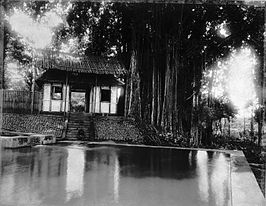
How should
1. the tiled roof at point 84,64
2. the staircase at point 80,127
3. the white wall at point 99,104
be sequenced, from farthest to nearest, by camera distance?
the white wall at point 99,104 < the tiled roof at point 84,64 < the staircase at point 80,127

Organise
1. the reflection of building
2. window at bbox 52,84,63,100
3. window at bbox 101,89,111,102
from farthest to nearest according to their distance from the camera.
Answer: window at bbox 101,89,111,102 → window at bbox 52,84,63,100 → the reflection of building

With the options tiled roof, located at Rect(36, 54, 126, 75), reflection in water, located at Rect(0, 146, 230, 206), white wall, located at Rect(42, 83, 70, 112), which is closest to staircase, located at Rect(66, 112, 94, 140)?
white wall, located at Rect(42, 83, 70, 112)

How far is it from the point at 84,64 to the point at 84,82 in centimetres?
83

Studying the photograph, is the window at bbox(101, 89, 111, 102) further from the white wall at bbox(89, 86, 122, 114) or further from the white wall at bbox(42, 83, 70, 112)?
the white wall at bbox(42, 83, 70, 112)

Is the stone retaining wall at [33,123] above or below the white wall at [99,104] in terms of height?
below

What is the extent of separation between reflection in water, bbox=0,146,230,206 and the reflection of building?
5941mm

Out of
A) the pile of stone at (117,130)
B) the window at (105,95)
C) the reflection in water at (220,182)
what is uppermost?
the window at (105,95)

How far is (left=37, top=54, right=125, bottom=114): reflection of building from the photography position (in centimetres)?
1269

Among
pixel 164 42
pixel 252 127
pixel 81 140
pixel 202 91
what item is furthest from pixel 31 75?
pixel 252 127

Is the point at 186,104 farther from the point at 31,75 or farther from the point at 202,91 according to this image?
the point at 31,75

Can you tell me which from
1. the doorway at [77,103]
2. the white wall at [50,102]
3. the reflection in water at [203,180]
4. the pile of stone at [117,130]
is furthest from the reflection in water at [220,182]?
the doorway at [77,103]

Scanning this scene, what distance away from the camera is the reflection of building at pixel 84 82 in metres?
12.7

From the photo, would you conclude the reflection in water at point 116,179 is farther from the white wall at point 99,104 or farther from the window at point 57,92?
the window at point 57,92

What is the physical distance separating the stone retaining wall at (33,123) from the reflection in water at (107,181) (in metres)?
3.70
